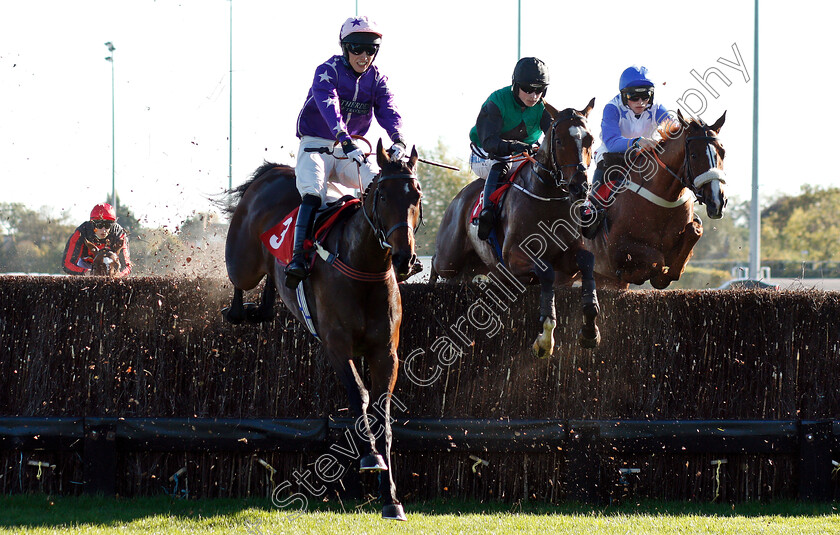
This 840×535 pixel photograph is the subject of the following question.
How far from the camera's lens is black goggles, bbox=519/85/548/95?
651 cm

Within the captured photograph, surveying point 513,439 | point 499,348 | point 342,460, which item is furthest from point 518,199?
point 342,460

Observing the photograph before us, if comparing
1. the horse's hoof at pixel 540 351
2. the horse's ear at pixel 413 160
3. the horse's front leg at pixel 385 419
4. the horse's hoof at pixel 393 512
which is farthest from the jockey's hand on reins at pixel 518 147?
the horse's hoof at pixel 393 512

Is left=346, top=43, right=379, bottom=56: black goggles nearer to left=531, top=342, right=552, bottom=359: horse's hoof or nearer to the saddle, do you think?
the saddle

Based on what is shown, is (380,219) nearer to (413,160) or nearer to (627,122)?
(413,160)

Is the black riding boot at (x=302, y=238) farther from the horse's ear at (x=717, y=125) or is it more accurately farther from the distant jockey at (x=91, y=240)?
the distant jockey at (x=91, y=240)

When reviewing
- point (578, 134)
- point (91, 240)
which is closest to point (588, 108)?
point (578, 134)

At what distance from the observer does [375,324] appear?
16.5 feet

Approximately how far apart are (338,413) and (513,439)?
117 centimetres

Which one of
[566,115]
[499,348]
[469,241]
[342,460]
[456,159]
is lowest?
[342,460]

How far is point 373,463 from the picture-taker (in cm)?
462

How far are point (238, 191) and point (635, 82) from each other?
10.9ft

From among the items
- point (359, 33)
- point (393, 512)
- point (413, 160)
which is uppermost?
point (359, 33)

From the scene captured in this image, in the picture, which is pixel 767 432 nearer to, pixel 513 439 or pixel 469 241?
pixel 513 439

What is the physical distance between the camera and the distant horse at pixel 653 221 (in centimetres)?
664
